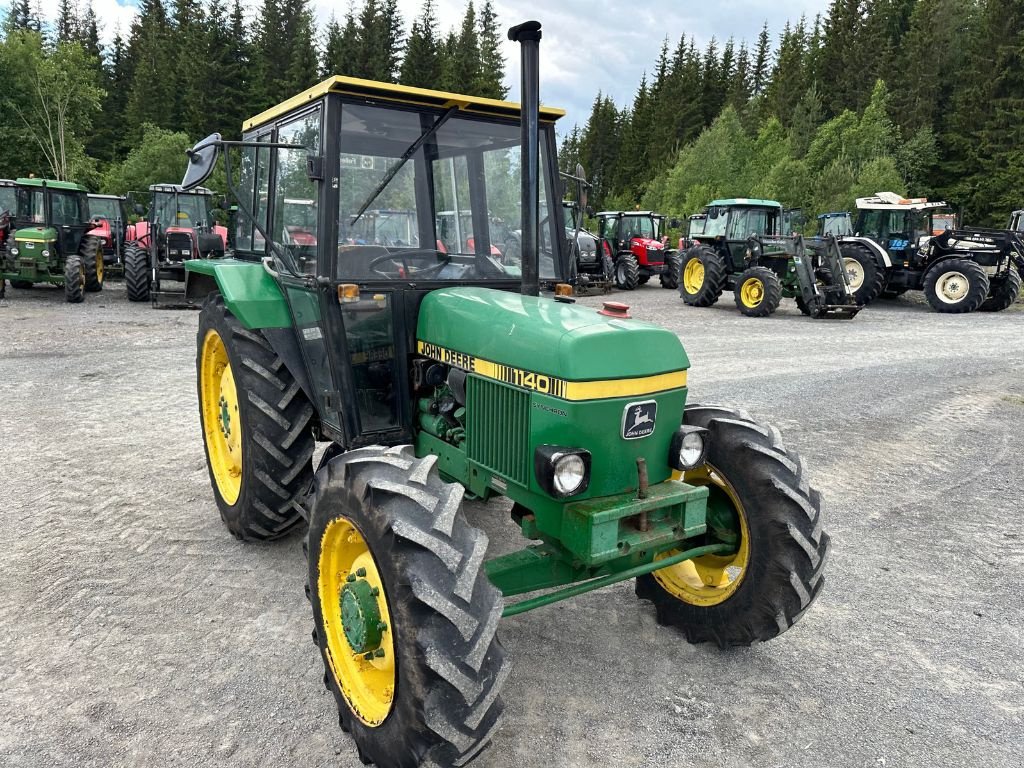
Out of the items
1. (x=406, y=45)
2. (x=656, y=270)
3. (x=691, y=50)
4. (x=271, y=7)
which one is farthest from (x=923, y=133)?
(x=271, y=7)

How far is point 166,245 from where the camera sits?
1472cm

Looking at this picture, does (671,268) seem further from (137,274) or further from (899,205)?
(137,274)

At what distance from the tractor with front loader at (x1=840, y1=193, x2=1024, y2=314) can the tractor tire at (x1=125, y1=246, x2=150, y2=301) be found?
15266mm

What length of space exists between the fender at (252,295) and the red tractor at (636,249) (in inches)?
649

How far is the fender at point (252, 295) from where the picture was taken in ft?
12.0

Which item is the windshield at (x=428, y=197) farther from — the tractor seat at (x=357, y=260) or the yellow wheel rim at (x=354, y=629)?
the yellow wheel rim at (x=354, y=629)

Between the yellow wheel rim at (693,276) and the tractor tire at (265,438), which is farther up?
the yellow wheel rim at (693,276)

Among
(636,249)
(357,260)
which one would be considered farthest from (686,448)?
(636,249)

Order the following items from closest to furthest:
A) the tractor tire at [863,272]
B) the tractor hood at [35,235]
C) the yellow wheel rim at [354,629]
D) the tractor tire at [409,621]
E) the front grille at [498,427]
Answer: the tractor tire at [409,621] < the yellow wheel rim at [354,629] < the front grille at [498,427] < the tractor hood at [35,235] < the tractor tire at [863,272]

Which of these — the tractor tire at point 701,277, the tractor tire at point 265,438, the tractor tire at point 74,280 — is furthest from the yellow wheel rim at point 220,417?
the tractor tire at point 701,277

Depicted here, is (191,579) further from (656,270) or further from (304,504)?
(656,270)

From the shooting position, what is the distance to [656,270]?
20.9m

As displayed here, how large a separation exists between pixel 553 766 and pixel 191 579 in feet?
6.91

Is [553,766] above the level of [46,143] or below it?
below
